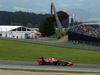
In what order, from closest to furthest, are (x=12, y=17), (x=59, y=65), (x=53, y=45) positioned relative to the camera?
(x=59, y=65) < (x=53, y=45) < (x=12, y=17)

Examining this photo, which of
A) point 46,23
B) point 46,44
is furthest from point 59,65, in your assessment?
point 46,23

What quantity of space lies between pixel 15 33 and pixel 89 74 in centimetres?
4830

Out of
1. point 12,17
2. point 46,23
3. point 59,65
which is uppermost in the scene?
point 12,17

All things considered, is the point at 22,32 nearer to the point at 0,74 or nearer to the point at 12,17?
the point at 0,74

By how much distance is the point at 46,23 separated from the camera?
77938mm

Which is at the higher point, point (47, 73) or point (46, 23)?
point (46, 23)

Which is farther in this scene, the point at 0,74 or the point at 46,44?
the point at 46,44

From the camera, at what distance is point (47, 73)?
15.7m

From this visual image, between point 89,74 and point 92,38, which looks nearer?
point 89,74

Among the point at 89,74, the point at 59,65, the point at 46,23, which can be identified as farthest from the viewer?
the point at 46,23

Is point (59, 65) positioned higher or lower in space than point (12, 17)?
lower

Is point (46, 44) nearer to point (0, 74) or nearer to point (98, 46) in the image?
point (98, 46)

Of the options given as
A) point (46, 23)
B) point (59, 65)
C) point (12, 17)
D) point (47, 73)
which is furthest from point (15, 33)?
point (12, 17)

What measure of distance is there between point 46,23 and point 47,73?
62846 millimetres
